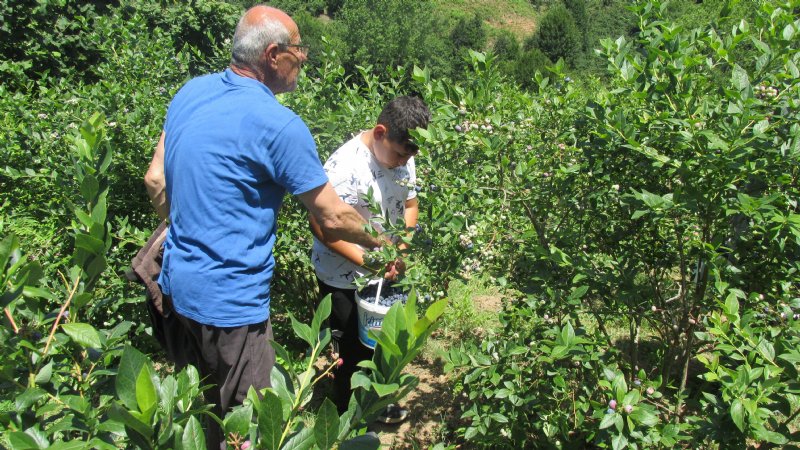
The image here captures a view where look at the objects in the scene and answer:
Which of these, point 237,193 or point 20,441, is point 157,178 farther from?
point 20,441

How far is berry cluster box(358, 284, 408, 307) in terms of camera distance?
2322 mm

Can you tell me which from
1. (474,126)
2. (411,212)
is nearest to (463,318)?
(411,212)

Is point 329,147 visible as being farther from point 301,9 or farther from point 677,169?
point 301,9

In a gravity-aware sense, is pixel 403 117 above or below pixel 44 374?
above

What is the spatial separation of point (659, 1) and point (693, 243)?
77cm

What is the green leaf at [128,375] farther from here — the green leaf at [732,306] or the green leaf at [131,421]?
the green leaf at [732,306]

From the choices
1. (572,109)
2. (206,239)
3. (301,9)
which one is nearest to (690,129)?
(572,109)

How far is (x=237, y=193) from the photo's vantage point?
1737 millimetres

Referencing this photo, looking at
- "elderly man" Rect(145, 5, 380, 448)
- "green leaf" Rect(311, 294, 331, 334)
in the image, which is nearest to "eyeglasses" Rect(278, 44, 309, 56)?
"elderly man" Rect(145, 5, 380, 448)

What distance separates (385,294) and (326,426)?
1574 millimetres

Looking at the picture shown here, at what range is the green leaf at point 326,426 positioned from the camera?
79cm

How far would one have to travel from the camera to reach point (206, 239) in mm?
1740

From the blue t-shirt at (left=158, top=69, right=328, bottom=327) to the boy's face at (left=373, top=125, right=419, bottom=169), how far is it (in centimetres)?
57

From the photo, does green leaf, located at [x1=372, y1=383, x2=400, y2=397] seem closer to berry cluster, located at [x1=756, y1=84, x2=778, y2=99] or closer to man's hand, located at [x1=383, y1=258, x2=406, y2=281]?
man's hand, located at [x1=383, y1=258, x2=406, y2=281]
